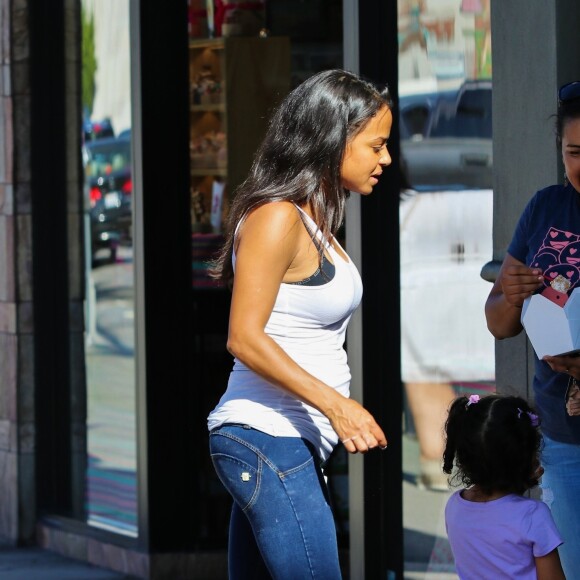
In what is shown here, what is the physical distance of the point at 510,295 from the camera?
316cm

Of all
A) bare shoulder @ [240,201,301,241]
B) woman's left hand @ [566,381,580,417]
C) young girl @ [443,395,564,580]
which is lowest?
young girl @ [443,395,564,580]

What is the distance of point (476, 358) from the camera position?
4.70m

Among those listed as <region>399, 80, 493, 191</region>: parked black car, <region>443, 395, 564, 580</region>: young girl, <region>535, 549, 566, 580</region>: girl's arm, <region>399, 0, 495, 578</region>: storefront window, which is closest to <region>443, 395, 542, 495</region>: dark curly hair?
<region>443, 395, 564, 580</region>: young girl

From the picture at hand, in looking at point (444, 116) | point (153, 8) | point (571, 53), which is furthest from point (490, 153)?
point (153, 8)

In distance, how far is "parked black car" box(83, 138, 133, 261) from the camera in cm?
598

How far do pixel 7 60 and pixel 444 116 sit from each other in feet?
8.27

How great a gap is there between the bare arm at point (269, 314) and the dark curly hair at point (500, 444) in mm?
471

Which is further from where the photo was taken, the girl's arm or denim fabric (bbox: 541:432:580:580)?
denim fabric (bbox: 541:432:580:580)

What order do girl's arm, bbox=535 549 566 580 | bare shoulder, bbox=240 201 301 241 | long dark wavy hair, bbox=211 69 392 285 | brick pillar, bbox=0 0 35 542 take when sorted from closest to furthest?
bare shoulder, bbox=240 201 301 241, long dark wavy hair, bbox=211 69 392 285, girl's arm, bbox=535 549 566 580, brick pillar, bbox=0 0 35 542

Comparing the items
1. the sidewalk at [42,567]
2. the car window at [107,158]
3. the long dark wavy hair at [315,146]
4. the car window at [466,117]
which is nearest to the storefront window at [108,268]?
the car window at [107,158]

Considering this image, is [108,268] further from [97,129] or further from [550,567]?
[550,567]

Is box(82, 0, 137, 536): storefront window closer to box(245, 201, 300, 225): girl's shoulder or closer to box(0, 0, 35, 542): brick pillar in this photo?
box(0, 0, 35, 542): brick pillar

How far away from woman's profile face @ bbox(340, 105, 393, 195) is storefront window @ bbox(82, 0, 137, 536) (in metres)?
3.05

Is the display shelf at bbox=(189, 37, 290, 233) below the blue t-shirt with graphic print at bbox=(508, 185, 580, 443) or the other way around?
the other way around
